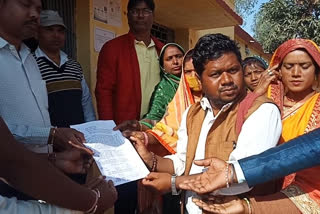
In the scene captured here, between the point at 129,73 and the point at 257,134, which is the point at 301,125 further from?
the point at 129,73

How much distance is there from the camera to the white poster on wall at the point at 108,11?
4.74 meters

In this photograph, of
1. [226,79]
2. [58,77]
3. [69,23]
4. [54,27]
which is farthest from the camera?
[69,23]

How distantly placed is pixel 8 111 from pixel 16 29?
0.46 metres

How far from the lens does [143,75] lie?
12.0ft

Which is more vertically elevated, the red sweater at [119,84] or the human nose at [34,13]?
the human nose at [34,13]

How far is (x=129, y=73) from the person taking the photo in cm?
361

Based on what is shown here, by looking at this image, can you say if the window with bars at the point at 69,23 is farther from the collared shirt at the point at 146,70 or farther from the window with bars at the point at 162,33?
the window with bars at the point at 162,33

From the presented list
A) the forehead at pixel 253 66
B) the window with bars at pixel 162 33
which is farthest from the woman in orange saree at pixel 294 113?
the window with bars at pixel 162 33

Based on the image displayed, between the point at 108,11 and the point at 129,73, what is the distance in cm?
168

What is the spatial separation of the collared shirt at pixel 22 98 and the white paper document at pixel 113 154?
225 millimetres

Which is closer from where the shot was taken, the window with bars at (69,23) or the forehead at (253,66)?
the forehead at (253,66)

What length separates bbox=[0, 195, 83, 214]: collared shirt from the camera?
53.8 inches

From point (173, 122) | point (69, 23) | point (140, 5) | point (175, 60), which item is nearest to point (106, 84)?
point (175, 60)

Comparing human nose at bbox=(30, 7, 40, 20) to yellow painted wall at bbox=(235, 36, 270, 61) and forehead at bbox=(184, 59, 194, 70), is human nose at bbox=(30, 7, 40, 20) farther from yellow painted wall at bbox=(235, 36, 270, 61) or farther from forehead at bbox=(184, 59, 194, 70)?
yellow painted wall at bbox=(235, 36, 270, 61)
